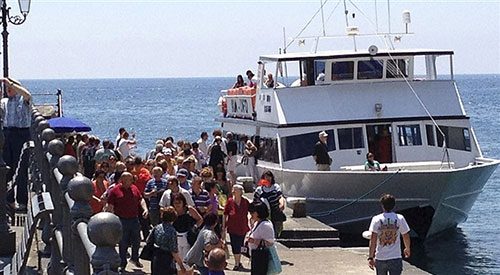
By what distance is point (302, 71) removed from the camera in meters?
27.0

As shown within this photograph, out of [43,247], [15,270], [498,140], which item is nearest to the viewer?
[15,270]

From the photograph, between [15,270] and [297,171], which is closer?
[15,270]

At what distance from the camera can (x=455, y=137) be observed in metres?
26.0

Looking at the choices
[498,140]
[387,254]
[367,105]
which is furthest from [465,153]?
[498,140]

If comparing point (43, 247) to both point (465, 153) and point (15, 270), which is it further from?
point (465, 153)

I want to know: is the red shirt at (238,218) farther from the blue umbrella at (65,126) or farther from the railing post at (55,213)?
the railing post at (55,213)

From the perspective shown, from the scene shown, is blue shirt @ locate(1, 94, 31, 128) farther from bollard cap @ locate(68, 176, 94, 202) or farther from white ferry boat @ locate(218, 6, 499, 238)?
white ferry boat @ locate(218, 6, 499, 238)

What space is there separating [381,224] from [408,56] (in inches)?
583

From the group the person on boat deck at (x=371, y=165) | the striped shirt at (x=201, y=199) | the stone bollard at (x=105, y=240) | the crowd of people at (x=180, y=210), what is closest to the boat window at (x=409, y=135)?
the person on boat deck at (x=371, y=165)

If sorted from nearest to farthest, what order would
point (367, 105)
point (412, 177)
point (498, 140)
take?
point (412, 177) → point (367, 105) → point (498, 140)

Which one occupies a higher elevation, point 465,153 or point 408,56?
point 408,56

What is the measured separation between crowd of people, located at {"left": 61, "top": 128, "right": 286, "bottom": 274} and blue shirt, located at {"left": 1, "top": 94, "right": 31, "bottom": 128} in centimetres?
58

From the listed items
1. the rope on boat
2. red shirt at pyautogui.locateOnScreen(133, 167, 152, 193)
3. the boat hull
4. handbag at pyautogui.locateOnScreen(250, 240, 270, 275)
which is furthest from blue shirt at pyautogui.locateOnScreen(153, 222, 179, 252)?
the rope on boat

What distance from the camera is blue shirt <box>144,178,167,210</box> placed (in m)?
15.1
